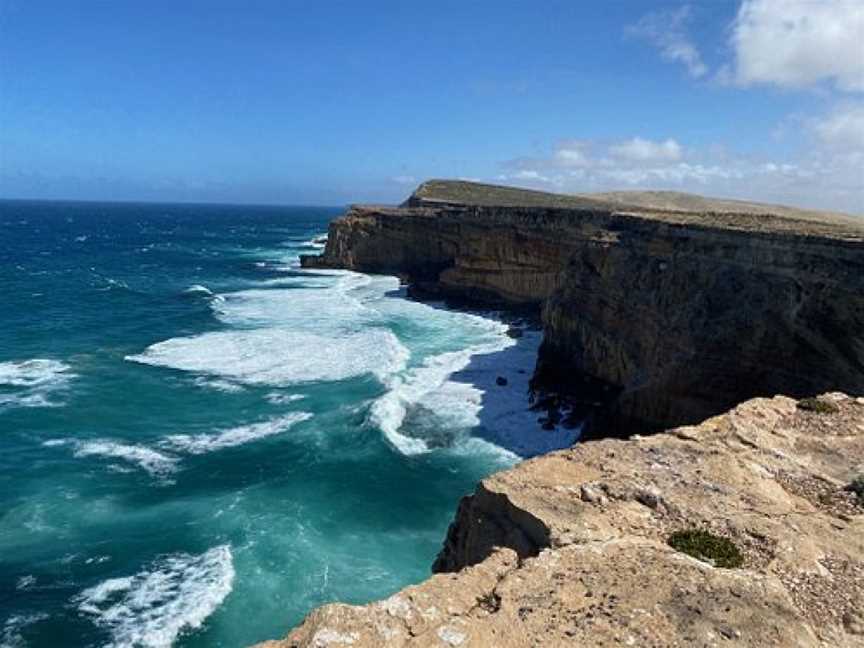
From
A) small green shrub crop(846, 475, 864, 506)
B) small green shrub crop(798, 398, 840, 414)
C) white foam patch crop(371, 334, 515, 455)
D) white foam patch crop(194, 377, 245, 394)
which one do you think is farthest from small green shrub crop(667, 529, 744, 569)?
white foam patch crop(194, 377, 245, 394)

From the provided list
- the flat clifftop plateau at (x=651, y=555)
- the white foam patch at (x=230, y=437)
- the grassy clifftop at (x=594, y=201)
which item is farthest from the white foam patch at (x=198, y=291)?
the flat clifftop plateau at (x=651, y=555)

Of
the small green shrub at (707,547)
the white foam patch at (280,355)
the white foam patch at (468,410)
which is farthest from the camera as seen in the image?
the white foam patch at (280,355)

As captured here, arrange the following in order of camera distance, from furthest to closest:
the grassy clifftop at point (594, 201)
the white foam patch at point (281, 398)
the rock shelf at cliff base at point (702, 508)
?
the grassy clifftop at point (594, 201), the white foam patch at point (281, 398), the rock shelf at cliff base at point (702, 508)

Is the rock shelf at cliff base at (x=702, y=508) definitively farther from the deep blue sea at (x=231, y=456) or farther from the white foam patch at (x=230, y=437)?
the white foam patch at (x=230, y=437)

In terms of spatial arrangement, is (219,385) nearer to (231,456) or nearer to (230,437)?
(230,437)

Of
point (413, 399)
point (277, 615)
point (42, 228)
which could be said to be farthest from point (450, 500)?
point (42, 228)

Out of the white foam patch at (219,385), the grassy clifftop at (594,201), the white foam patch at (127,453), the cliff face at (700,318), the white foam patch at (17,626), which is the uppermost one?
the grassy clifftop at (594,201)

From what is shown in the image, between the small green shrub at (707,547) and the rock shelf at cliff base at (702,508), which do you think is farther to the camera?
the small green shrub at (707,547)

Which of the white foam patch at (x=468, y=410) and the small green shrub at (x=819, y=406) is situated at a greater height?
the small green shrub at (x=819, y=406)
